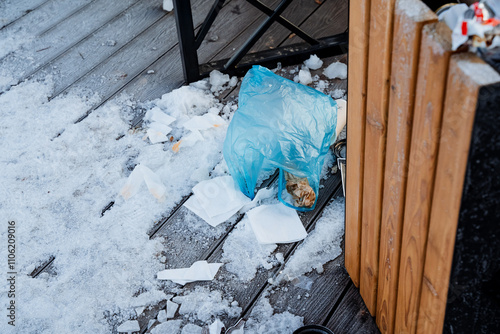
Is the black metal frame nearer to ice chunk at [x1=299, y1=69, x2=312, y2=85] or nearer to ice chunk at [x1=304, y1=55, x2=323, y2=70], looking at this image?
ice chunk at [x1=304, y1=55, x2=323, y2=70]

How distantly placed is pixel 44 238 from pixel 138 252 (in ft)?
1.18

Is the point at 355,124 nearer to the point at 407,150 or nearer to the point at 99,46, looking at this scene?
the point at 407,150

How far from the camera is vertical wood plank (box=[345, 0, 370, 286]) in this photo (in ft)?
3.99

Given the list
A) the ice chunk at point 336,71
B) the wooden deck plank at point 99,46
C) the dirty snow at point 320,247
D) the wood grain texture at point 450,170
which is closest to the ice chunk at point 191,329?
the dirty snow at point 320,247

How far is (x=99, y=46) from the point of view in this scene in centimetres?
294

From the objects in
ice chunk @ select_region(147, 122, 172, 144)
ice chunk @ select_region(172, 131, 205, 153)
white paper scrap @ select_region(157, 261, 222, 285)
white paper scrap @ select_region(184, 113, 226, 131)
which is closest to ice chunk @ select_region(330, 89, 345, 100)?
white paper scrap @ select_region(184, 113, 226, 131)

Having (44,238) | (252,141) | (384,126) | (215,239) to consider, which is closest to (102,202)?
(44,238)

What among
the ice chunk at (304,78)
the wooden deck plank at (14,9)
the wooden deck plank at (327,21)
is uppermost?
the wooden deck plank at (14,9)

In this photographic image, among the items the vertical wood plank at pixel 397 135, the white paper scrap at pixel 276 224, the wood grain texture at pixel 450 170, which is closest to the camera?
the wood grain texture at pixel 450 170

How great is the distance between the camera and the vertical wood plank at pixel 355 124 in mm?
1217

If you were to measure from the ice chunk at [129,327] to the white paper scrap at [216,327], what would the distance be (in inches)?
8.8

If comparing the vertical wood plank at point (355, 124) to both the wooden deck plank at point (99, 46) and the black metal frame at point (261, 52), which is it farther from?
the wooden deck plank at point (99, 46)

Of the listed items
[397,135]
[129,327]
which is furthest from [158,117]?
[397,135]

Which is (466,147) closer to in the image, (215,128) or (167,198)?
(167,198)
